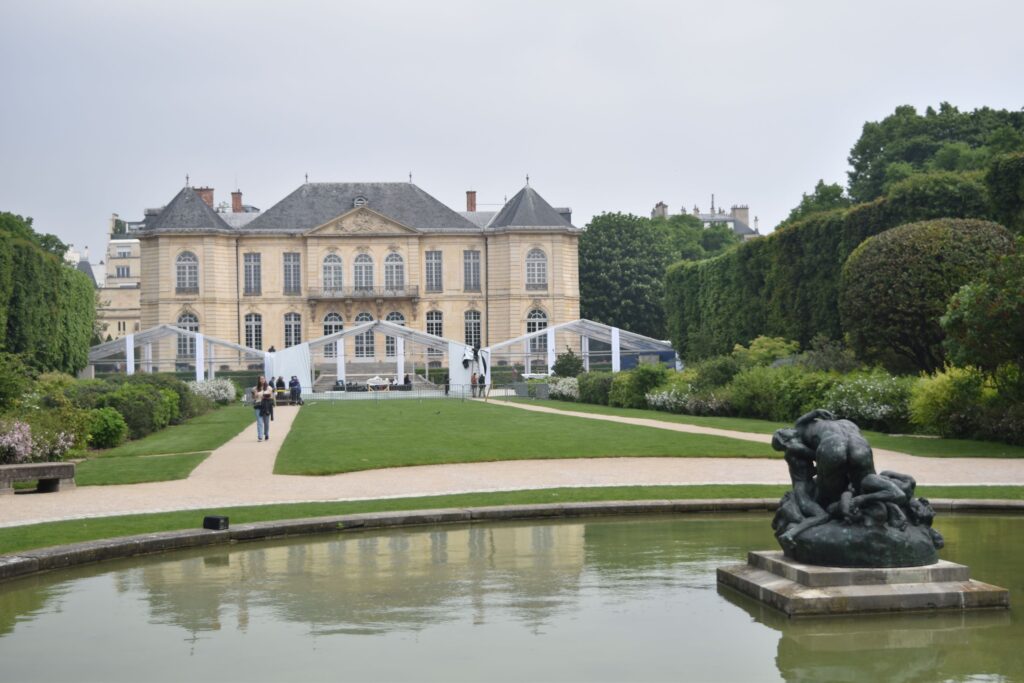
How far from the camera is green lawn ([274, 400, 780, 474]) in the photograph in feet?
53.1

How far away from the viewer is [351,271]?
65562 mm

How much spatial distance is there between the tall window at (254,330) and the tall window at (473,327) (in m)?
11.0

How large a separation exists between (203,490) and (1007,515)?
792cm

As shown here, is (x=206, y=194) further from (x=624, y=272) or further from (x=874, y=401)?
(x=874, y=401)

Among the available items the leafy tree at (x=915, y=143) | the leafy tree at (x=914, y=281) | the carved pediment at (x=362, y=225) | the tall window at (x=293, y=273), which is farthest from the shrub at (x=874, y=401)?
the tall window at (x=293, y=273)

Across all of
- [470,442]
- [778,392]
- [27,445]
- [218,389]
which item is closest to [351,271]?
[218,389]

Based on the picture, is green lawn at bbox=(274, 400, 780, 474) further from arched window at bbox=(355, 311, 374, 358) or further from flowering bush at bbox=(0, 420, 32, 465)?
arched window at bbox=(355, 311, 374, 358)

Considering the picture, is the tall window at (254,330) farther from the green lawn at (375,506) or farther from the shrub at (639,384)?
the green lawn at (375,506)

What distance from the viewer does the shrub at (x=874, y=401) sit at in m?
20.3

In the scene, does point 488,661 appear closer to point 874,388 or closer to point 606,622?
point 606,622

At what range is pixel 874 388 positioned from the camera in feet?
68.1

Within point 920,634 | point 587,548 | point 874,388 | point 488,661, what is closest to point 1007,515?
point 587,548

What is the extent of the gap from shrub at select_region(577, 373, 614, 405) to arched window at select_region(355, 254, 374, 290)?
98.7ft

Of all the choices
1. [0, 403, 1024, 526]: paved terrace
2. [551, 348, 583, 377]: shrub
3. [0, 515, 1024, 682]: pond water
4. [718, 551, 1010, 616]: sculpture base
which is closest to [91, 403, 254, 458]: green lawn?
[0, 403, 1024, 526]: paved terrace
